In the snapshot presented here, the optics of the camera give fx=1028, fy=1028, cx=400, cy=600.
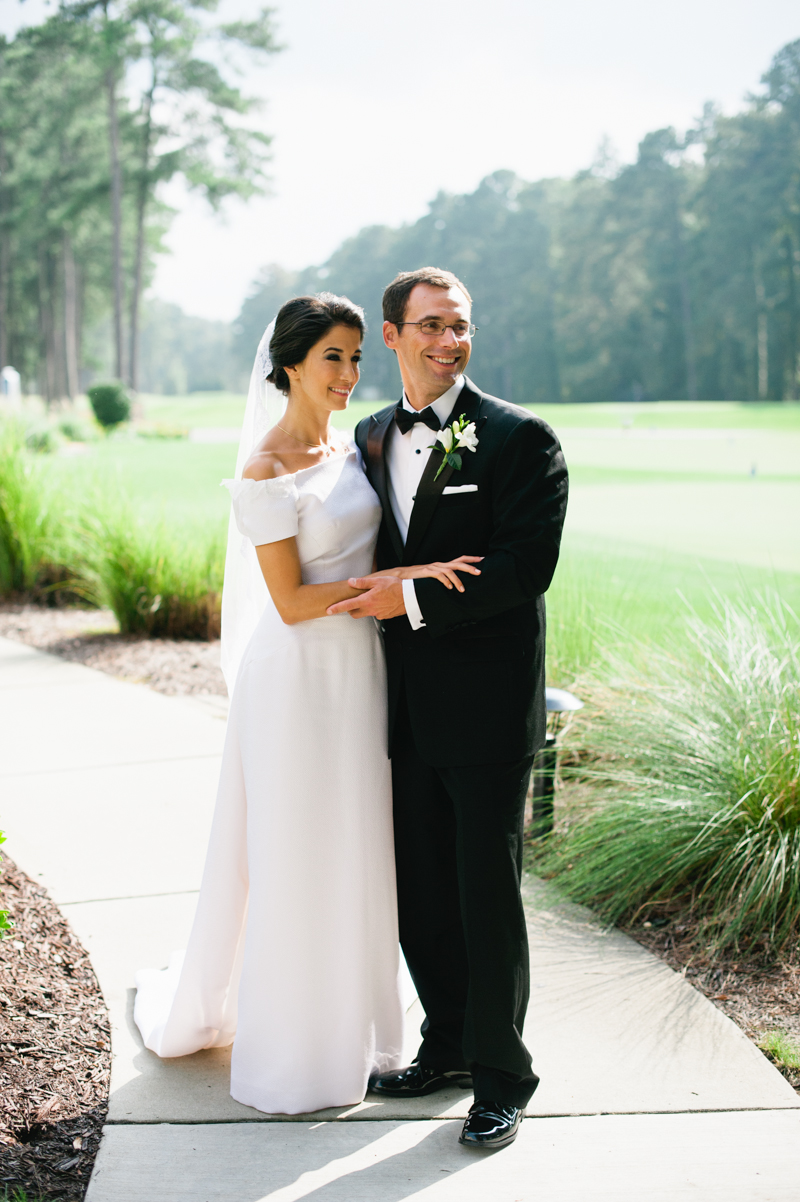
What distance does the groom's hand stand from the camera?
8.77ft

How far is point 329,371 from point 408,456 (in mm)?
326

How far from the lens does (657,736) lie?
14.1 ft

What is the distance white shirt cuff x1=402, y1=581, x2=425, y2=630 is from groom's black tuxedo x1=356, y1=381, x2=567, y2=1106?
0.06 feet

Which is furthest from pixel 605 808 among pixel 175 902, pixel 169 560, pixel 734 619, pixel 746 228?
pixel 746 228

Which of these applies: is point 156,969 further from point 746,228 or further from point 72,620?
point 746,228

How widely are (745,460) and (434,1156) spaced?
61.6ft

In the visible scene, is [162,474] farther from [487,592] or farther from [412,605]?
[487,592]

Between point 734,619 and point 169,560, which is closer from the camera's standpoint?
point 734,619

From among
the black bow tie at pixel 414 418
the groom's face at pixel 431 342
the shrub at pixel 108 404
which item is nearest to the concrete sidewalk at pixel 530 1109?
the black bow tie at pixel 414 418

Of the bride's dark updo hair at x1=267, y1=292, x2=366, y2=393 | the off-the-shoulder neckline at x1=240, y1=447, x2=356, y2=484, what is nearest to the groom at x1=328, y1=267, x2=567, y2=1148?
the bride's dark updo hair at x1=267, y1=292, x2=366, y2=393

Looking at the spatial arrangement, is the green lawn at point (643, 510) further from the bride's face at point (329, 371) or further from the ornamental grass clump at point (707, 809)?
the bride's face at point (329, 371)

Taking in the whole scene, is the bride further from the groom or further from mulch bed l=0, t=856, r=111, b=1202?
mulch bed l=0, t=856, r=111, b=1202

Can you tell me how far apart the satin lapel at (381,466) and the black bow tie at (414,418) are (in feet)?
0.29

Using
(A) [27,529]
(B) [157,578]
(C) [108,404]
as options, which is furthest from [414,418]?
(C) [108,404]
